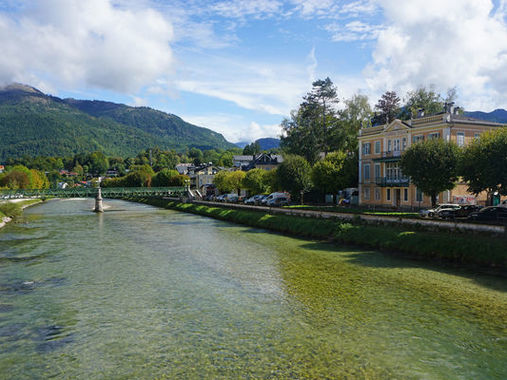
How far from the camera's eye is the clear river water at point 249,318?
1348cm

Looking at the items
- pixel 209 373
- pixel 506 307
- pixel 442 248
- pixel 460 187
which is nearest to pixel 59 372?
pixel 209 373

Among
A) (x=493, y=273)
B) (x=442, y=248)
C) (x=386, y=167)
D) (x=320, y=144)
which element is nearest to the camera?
(x=493, y=273)

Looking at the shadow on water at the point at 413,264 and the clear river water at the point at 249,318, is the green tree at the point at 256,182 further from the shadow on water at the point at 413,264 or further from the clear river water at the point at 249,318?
the clear river water at the point at 249,318

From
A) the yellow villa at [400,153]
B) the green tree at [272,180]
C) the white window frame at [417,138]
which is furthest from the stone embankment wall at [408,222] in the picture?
the green tree at [272,180]

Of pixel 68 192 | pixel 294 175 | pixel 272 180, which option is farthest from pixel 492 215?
pixel 68 192

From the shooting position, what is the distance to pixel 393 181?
56188mm

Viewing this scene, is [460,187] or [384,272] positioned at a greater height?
[460,187]

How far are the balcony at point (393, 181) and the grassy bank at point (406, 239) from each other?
1560 cm

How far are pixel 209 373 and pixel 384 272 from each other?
16.6m

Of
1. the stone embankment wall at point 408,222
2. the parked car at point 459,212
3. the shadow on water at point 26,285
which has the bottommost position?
the shadow on water at point 26,285

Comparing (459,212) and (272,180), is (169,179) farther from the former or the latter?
(459,212)

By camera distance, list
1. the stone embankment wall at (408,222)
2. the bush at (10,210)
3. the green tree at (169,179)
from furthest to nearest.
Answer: the green tree at (169,179), the bush at (10,210), the stone embankment wall at (408,222)

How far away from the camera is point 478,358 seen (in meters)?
13.8

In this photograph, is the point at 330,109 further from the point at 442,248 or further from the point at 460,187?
the point at 442,248
